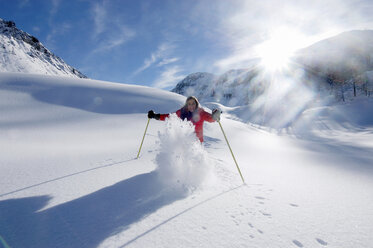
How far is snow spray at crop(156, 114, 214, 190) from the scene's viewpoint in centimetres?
334

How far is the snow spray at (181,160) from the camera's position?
3338 mm

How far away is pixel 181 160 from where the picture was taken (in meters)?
3.37

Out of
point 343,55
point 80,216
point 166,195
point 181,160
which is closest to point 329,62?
point 343,55

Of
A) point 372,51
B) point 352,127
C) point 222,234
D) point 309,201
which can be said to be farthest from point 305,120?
point 372,51

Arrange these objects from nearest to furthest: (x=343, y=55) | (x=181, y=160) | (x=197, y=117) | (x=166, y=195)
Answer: (x=166, y=195) < (x=181, y=160) < (x=197, y=117) < (x=343, y=55)

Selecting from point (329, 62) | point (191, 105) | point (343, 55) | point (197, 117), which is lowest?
point (197, 117)

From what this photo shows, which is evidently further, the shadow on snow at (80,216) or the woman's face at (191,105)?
the woman's face at (191,105)

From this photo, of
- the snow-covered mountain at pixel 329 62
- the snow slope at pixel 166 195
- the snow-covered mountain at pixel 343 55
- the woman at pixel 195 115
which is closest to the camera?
the snow slope at pixel 166 195

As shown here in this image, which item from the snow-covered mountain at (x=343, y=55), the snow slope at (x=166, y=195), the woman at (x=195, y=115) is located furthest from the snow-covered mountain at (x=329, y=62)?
the woman at (x=195, y=115)

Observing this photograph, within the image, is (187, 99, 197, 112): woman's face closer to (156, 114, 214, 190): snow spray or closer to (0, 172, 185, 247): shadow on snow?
(156, 114, 214, 190): snow spray

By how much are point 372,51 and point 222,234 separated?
133796mm

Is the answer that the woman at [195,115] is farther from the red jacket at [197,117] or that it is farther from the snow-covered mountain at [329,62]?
the snow-covered mountain at [329,62]

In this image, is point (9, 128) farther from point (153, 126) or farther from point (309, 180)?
point (309, 180)

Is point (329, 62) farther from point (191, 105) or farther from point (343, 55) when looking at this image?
point (191, 105)
